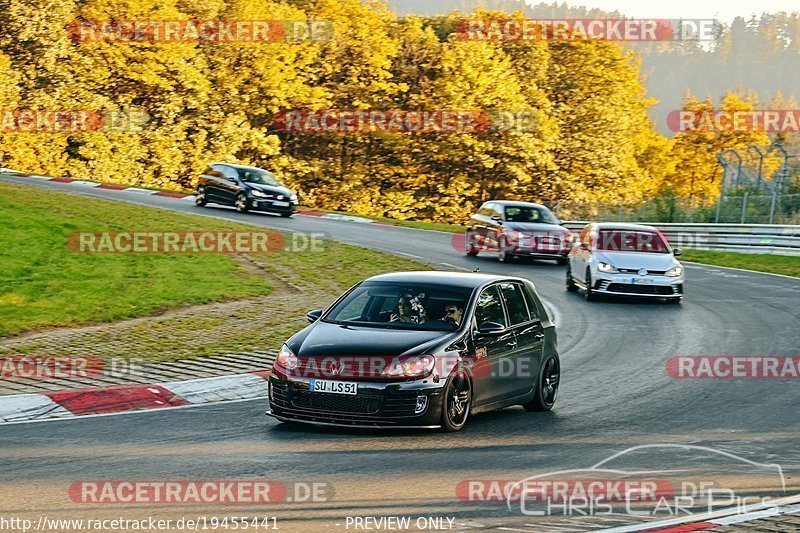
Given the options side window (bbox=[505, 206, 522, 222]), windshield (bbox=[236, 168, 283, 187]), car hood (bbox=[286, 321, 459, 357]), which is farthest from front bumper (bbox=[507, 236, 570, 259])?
car hood (bbox=[286, 321, 459, 357])

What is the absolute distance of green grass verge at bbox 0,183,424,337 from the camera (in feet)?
57.5

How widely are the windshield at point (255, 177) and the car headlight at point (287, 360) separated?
27.5 metres

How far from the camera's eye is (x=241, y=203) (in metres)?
37.4

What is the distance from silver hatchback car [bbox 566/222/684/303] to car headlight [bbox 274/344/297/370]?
13.3 metres

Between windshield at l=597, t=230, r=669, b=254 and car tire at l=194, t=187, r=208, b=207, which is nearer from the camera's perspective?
windshield at l=597, t=230, r=669, b=254

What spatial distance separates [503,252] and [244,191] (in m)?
11.1

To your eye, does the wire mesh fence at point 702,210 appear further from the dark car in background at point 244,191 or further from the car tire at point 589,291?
the car tire at point 589,291

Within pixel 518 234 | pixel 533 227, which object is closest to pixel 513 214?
pixel 533 227

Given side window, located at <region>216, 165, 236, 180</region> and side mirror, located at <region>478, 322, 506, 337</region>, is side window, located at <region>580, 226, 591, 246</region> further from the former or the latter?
side window, located at <region>216, 165, 236, 180</region>

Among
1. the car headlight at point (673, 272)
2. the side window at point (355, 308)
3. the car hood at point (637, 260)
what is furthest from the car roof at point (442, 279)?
the car headlight at point (673, 272)

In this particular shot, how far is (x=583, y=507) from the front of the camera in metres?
7.73

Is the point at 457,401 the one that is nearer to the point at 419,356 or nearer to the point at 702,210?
the point at 419,356

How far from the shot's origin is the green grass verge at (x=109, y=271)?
1753 centimetres

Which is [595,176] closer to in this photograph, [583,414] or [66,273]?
[66,273]
